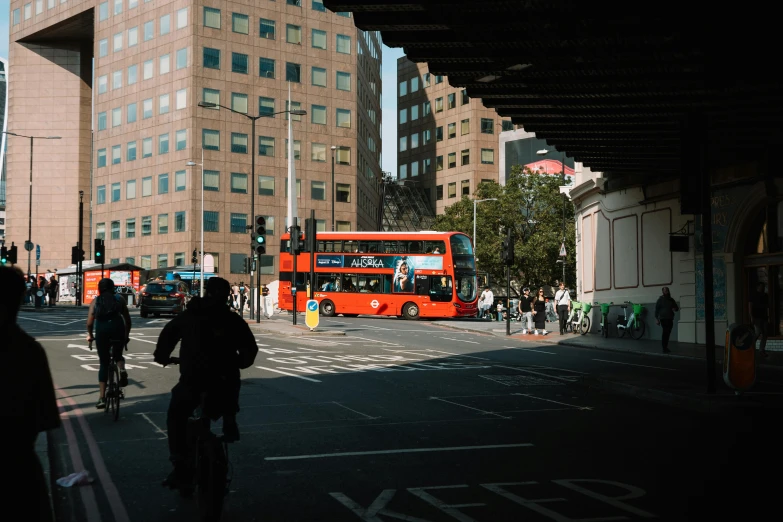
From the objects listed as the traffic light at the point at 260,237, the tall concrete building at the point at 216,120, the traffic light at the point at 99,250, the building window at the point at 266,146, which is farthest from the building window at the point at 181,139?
the traffic light at the point at 260,237

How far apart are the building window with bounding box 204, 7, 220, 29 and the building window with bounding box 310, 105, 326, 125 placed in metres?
9.82

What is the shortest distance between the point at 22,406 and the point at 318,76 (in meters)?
Result: 75.4

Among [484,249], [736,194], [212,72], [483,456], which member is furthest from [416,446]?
[212,72]

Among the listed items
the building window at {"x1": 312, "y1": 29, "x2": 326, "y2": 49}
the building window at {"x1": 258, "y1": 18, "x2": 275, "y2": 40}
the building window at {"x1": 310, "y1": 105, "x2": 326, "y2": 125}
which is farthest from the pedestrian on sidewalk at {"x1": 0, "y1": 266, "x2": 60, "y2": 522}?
the building window at {"x1": 312, "y1": 29, "x2": 326, "y2": 49}

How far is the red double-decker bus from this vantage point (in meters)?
44.0

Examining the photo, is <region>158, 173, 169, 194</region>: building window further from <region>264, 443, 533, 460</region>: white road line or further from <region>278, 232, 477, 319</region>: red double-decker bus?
<region>264, 443, 533, 460</region>: white road line

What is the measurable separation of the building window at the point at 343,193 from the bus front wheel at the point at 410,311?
1355 inches

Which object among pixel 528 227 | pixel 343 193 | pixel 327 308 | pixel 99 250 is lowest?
pixel 327 308

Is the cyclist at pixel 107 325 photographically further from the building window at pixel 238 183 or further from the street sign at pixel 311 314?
the building window at pixel 238 183

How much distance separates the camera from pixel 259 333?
2972 centimetres

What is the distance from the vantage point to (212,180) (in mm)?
72562

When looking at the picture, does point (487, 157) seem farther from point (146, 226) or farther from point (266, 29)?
point (146, 226)

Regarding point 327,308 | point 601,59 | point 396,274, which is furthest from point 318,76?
point 601,59

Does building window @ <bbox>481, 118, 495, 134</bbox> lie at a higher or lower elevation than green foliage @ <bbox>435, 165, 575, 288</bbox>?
higher
